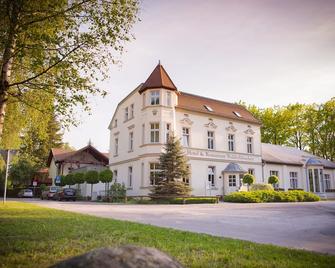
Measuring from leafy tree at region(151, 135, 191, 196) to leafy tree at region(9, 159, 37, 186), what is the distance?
115 ft

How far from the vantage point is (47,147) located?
6450 cm

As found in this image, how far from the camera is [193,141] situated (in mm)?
31266

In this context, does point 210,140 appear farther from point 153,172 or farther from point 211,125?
point 153,172

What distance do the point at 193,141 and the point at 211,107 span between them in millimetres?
5506

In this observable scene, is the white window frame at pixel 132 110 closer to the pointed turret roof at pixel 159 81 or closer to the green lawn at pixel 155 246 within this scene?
the pointed turret roof at pixel 159 81

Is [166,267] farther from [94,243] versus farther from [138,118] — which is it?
[138,118]

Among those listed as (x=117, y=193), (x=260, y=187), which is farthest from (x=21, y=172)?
(x=260, y=187)

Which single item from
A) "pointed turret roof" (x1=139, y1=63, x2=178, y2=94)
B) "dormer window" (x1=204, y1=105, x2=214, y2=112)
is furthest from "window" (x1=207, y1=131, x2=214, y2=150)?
"pointed turret roof" (x1=139, y1=63, x2=178, y2=94)

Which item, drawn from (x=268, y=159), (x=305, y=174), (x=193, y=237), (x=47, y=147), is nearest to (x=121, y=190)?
(x=268, y=159)

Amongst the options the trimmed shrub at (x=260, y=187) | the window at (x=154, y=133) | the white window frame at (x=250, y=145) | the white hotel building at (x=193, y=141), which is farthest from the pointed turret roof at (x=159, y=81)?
the trimmed shrub at (x=260, y=187)

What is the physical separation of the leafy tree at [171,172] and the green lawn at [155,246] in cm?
1777

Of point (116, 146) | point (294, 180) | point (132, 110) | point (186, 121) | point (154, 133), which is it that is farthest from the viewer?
point (294, 180)

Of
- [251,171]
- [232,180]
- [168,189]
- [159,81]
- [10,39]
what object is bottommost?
[168,189]

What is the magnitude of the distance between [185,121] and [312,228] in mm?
21962
